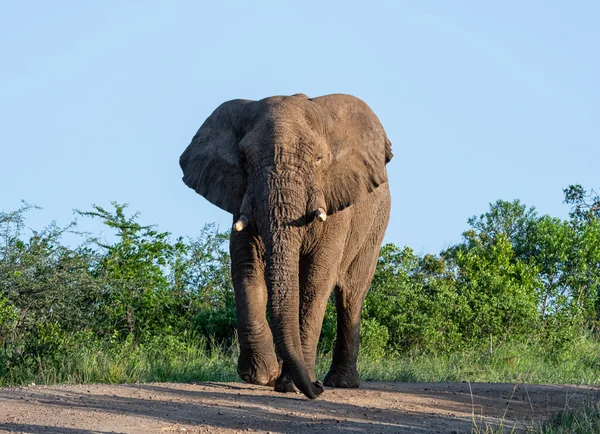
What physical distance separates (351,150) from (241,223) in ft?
5.00

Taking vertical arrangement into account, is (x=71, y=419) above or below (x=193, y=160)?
below

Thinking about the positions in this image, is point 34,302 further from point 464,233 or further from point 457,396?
point 464,233

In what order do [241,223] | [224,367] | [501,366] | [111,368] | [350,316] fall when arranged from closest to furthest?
[241,223] → [111,368] → [350,316] → [224,367] → [501,366]

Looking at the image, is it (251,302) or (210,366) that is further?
(210,366)

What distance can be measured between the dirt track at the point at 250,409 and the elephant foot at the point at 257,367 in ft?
0.33

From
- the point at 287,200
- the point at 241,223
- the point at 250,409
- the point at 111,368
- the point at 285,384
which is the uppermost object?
the point at 287,200

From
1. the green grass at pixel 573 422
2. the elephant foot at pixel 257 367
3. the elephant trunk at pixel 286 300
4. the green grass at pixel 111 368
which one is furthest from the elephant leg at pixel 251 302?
the green grass at pixel 573 422

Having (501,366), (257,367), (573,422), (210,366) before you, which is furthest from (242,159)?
(501,366)

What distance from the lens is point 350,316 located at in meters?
11.2

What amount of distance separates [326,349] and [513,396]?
18.0 feet

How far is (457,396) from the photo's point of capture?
34.6 ft

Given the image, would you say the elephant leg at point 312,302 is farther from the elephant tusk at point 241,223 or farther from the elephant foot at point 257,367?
the elephant tusk at point 241,223

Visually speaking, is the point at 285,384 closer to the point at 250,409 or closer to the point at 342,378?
the point at 250,409

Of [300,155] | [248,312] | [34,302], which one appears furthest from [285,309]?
[34,302]
